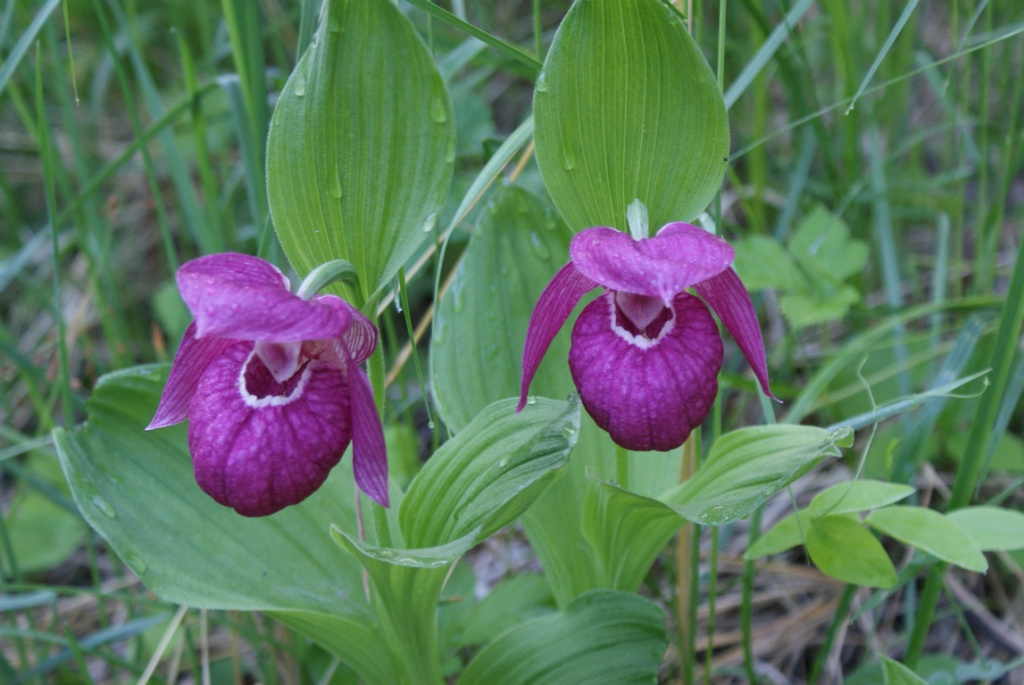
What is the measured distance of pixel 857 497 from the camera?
48.5 inches

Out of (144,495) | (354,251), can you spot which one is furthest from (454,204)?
(144,495)

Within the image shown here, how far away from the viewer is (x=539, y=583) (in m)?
1.58

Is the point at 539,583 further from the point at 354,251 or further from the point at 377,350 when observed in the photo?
the point at 354,251

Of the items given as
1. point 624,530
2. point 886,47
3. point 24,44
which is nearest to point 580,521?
point 624,530

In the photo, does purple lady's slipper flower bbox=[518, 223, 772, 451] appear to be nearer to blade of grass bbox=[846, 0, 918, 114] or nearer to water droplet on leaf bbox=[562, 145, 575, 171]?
water droplet on leaf bbox=[562, 145, 575, 171]

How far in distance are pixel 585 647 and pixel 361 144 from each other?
0.82m

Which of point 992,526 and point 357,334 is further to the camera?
point 992,526

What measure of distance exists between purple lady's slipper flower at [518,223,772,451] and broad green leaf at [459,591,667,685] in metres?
0.36

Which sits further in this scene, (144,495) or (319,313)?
(144,495)

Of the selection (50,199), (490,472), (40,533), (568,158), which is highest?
(568,158)

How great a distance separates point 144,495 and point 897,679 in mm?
1072

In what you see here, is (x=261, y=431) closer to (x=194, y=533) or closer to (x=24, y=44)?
(x=194, y=533)

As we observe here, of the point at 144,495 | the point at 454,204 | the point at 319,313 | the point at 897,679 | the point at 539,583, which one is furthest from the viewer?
the point at 454,204

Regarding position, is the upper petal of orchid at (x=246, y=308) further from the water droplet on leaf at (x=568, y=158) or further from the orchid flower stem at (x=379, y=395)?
the water droplet on leaf at (x=568, y=158)
